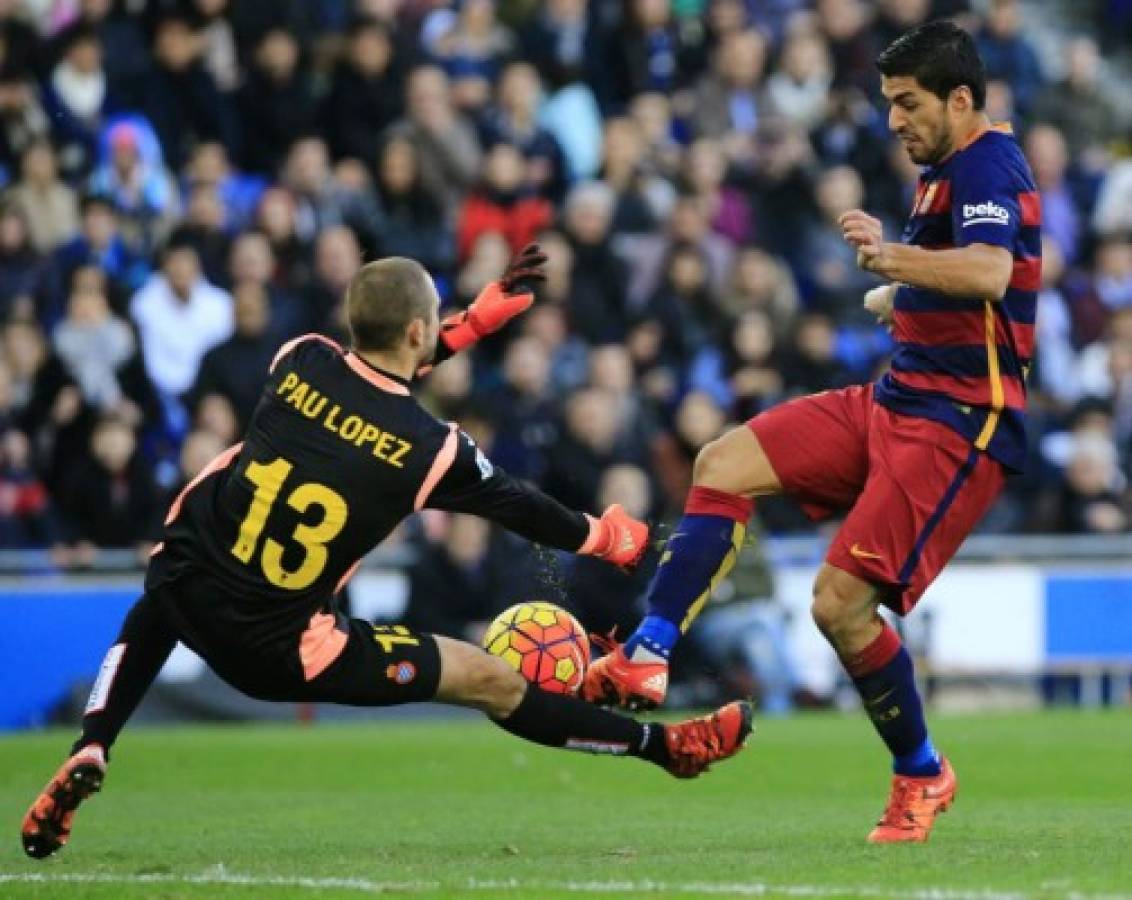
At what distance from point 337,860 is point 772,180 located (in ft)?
40.4

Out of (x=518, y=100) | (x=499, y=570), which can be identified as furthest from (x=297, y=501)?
(x=518, y=100)

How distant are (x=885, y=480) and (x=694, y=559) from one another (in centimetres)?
77

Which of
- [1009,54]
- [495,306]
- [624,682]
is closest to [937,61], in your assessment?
[495,306]

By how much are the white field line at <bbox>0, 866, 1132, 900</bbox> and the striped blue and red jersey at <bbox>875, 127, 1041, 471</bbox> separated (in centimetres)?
205

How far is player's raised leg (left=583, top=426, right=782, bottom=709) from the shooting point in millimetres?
8875

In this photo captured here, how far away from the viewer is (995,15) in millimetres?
22031

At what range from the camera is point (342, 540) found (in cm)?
827

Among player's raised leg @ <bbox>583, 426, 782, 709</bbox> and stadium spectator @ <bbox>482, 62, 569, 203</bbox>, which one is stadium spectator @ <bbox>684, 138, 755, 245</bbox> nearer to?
stadium spectator @ <bbox>482, 62, 569, 203</bbox>

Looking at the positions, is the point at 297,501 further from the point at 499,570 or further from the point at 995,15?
the point at 995,15

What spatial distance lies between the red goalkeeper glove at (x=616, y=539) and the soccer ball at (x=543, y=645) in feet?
1.63

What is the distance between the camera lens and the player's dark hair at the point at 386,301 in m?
8.24

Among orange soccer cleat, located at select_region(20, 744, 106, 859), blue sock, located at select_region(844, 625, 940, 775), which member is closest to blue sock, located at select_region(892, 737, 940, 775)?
blue sock, located at select_region(844, 625, 940, 775)

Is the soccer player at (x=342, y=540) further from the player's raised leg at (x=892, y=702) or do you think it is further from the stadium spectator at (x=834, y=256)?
the stadium spectator at (x=834, y=256)

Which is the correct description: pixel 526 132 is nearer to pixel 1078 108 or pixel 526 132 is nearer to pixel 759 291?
pixel 759 291
